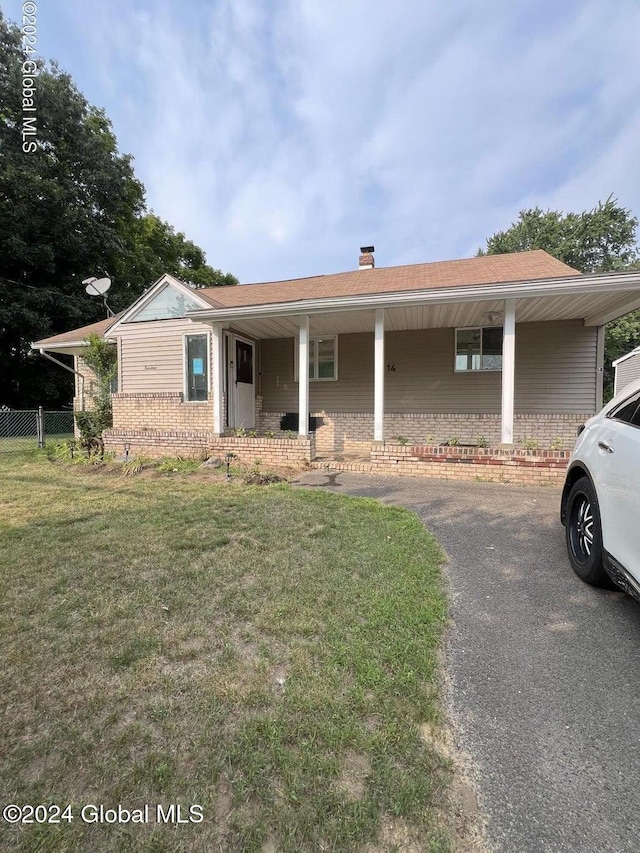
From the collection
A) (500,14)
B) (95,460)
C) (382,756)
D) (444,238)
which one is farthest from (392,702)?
(444,238)

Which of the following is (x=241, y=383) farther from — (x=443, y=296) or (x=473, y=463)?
(x=473, y=463)

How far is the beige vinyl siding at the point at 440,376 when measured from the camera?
29.2ft

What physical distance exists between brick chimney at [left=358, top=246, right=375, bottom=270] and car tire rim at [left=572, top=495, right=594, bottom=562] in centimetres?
1123

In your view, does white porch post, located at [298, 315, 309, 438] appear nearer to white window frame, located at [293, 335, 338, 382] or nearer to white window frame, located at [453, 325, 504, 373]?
white window frame, located at [293, 335, 338, 382]

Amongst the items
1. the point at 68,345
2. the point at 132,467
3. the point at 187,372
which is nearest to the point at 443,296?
the point at 187,372

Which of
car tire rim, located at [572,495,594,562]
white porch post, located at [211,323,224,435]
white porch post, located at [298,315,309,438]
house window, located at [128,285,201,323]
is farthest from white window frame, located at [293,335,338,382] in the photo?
car tire rim, located at [572,495,594,562]

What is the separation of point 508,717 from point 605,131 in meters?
18.1

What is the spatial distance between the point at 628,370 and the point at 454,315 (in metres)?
6.11

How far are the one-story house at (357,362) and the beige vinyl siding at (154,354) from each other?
4 centimetres

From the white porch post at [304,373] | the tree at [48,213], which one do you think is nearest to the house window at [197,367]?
the white porch post at [304,373]

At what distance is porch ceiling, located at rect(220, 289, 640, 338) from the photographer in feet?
23.9

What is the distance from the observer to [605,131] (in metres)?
13.1

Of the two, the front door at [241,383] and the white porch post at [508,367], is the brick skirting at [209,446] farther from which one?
the white porch post at [508,367]

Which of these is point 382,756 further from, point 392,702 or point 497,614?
point 497,614
